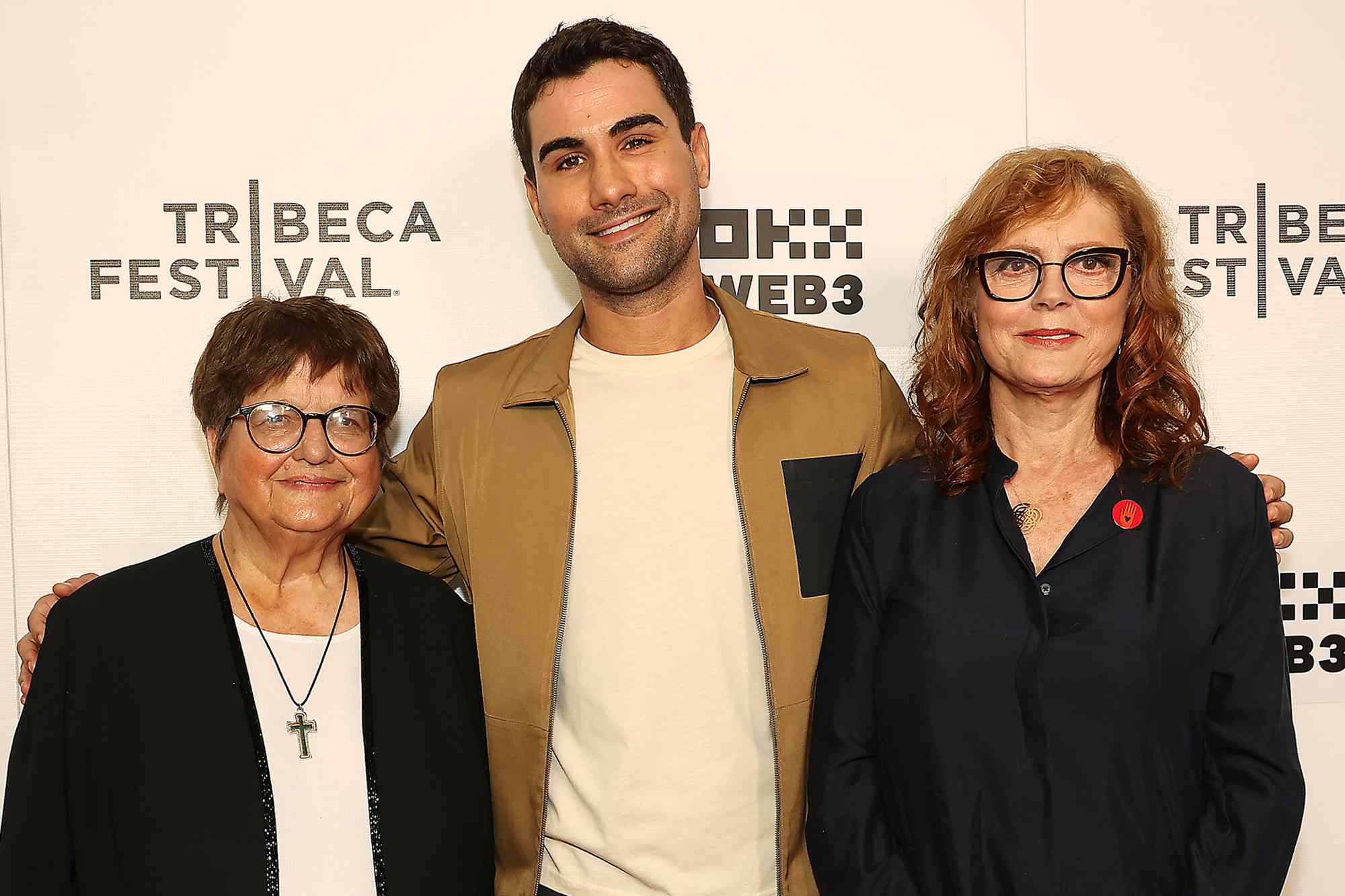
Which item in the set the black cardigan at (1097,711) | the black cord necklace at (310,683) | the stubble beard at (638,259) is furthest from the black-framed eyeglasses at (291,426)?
the black cardigan at (1097,711)

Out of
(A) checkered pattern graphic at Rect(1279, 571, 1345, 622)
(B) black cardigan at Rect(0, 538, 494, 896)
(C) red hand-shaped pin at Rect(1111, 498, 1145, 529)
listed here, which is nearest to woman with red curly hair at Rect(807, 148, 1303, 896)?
(C) red hand-shaped pin at Rect(1111, 498, 1145, 529)

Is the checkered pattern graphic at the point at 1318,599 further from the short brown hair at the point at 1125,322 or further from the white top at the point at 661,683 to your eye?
the white top at the point at 661,683

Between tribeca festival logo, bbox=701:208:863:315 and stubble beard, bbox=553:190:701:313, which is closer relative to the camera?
stubble beard, bbox=553:190:701:313

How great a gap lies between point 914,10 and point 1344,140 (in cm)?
99

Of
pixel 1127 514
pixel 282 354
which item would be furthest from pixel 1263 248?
pixel 282 354

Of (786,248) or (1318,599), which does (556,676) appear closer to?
(786,248)

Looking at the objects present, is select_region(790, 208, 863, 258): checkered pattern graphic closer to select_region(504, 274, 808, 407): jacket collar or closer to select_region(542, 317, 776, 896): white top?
select_region(504, 274, 808, 407): jacket collar

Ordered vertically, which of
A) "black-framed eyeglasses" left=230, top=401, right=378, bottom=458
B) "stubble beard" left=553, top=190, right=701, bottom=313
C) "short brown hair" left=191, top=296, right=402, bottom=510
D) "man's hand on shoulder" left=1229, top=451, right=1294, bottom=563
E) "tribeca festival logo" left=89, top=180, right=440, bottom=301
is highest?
"tribeca festival logo" left=89, top=180, right=440, bottom=301

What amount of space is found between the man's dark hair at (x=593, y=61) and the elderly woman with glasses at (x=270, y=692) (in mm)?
559

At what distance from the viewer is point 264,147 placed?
2.39 metres

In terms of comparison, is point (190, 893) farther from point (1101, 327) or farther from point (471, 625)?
point (1101, 327)

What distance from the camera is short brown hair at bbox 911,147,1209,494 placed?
5.27 ft

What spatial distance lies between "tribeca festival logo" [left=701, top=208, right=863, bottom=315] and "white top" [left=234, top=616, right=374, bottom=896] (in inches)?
47.1

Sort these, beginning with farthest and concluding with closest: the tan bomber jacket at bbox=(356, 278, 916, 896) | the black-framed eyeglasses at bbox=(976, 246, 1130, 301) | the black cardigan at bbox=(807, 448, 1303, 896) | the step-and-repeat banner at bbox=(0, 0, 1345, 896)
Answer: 1. the step-and-repeat banner at bbox=(0, 0, 1345, 896)
2. the tan bomber jacket at bbox=(356, 278, 916, 896)
3. the black-framed eyeglasses at bbox=(976, 246, 1130, 301)
4. the black cardigan at bbox=(807, 448, 1303, 896)
